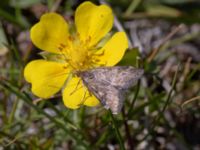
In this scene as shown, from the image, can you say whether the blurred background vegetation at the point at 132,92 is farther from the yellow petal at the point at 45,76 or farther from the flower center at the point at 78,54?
the flower center at the point at 78,54

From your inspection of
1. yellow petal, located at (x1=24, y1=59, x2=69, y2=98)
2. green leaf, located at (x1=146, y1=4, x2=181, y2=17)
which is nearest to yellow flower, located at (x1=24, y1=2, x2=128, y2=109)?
yellow petal, located at (x1=24, y1=59, x2=69, y2=98)

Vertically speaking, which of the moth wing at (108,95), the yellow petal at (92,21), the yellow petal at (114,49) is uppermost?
→ the yellow petal at (92,21)

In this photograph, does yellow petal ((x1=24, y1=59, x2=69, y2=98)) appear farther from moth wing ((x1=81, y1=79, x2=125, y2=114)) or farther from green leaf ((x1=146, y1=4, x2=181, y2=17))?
green leaf ((x1=146, y1=4, x2=181, y2=17))

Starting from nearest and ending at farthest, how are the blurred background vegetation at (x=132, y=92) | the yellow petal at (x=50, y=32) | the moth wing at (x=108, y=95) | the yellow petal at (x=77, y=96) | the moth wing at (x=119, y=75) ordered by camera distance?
the moth wing at (x=108, y=95), the moth wing at (x=119, y=75), the yellow petal at (x=77, y=96), the yellow petal at (x=50, y=32), the blurred background vegetation at (x=132, y=92)

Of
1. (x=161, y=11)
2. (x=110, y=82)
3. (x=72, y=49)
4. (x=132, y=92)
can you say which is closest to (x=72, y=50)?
(x=72, y=49)

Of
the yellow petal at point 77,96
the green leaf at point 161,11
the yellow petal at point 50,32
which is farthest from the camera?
the green leaf at point 161,11

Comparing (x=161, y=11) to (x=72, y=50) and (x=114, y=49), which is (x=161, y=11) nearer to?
(x=72, y=50)

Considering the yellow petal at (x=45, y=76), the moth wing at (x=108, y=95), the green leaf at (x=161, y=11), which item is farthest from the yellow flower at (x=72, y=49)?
the green leaf at (x=161, y=11)
